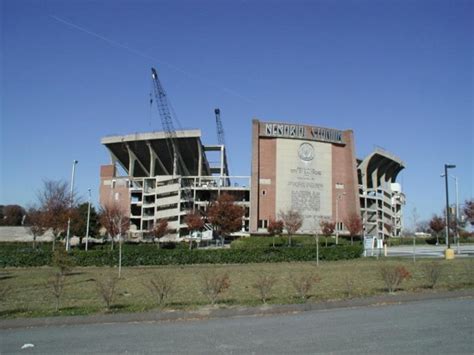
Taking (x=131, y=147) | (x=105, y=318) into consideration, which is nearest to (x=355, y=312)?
(x=105, y=318)

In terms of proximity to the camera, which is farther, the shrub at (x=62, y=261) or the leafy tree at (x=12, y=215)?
the leafy tree at (x=12, y=215)

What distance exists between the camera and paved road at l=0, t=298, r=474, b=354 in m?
7.59

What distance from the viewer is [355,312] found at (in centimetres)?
1120

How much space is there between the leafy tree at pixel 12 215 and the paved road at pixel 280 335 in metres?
113

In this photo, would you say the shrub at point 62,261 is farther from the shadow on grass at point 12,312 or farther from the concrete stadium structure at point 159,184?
the concrete stadium structure at point 159,184

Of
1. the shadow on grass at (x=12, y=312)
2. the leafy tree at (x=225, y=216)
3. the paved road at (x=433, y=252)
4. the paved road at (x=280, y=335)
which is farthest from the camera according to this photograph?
the leafy tree at (x=225, y=216)

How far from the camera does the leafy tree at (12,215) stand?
4446 inches

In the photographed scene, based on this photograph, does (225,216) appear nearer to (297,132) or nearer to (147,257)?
(147,257)

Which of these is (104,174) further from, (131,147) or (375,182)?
(375,182)

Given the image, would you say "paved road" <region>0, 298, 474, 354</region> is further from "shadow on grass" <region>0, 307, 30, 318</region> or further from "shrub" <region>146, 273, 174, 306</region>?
"shrub" <region>146, 273, 174, 306</region>

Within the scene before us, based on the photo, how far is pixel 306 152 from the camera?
9031cm

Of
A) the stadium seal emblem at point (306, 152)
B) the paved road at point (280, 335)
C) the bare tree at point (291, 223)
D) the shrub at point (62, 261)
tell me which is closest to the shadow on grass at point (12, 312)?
the paved road at point (280, 335)

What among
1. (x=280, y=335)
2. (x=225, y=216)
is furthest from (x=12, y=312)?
(x=225, y=216)

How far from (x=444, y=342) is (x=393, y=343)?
0.83m
